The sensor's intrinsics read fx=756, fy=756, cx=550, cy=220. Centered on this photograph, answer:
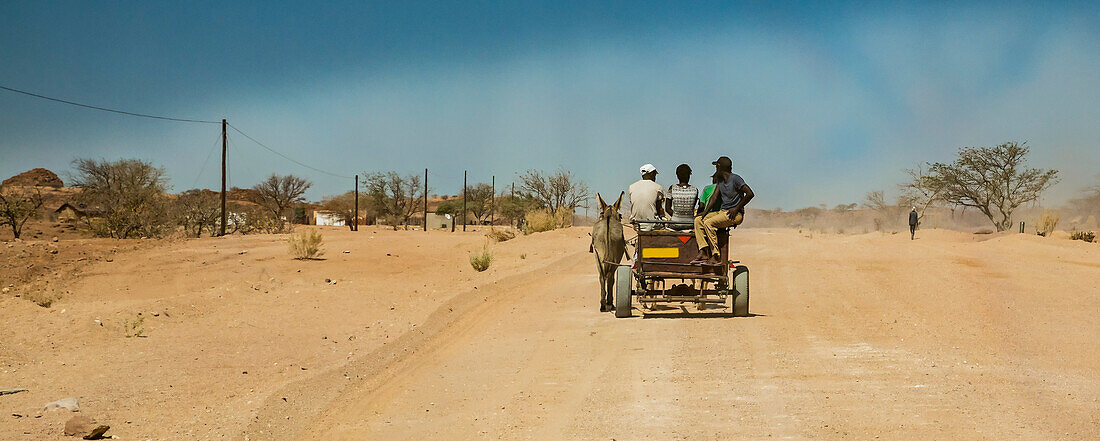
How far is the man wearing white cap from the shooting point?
38.2 feet

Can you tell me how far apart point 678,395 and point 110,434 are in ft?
16.6

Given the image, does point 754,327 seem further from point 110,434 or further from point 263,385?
point 110,434

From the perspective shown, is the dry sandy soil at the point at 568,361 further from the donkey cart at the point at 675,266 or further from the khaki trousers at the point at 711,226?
the khaki trousers at the point at 711,226

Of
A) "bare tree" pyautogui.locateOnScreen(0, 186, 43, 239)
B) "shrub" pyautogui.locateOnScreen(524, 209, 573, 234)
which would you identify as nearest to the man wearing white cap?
"shrub" pyautogui.locateOnScreen(524, 209, 573, 234)

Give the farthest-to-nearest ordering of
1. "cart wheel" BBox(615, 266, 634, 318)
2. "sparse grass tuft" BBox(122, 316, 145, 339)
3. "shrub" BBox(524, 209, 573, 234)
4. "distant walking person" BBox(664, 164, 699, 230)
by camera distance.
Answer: "shrub" BBox(524, 209, 573, 234), "distant walking person" BBox(664, 164, 699, 230), "sparse grass tuft" BBox(122, 316, 145, 339), "cart wheel" BBox(615, 266, 634, 318)

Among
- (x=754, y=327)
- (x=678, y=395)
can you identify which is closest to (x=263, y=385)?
(x=678, y=395)

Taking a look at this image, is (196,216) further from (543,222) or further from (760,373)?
(760,373)

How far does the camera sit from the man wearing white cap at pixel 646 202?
11.6 meters

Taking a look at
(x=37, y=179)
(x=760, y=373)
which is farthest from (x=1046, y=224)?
(x=37, y=179)

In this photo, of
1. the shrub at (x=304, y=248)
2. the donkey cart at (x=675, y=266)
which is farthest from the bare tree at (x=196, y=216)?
the donkey cart at (x=675, y=266)

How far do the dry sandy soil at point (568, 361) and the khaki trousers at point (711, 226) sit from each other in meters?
1.08

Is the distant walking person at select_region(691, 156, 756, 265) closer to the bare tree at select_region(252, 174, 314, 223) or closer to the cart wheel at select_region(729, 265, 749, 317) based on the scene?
the cart wheel at select_region(729, 265, 749, 317)

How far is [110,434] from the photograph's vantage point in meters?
6.75

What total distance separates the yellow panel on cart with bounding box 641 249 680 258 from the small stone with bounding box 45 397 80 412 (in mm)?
7134
